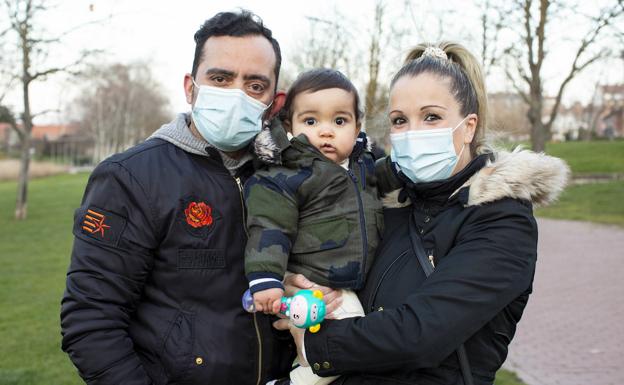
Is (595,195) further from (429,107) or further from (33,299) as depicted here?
(429,107)

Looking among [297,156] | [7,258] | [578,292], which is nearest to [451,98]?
[297,156]

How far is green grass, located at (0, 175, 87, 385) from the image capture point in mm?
6395

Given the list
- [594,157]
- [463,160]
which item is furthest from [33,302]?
[594,157]

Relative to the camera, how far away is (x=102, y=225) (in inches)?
88.1

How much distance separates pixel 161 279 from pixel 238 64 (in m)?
0.96

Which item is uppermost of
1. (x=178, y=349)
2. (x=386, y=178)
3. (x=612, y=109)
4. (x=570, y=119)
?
(x=612, y=109)

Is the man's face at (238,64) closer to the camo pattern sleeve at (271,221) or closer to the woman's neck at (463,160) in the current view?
the camo pattern sleeve at (271,221)

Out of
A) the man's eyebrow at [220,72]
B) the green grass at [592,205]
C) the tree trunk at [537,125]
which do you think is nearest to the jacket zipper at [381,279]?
the man's eyebrow at [220,72]

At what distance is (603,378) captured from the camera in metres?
6.21

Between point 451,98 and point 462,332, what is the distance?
0.96 metres

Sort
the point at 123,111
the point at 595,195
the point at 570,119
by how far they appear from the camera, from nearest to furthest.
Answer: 1. the point at 595,195
2. the point at 123,111
3. the point at 570,119

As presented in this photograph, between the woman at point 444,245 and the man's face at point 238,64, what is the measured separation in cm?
57

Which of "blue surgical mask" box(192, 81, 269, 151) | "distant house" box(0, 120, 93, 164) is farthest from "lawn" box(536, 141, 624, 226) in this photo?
"distant house" box(0, 120, 93, 164)

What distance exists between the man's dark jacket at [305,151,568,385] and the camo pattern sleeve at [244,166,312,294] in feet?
0.99
